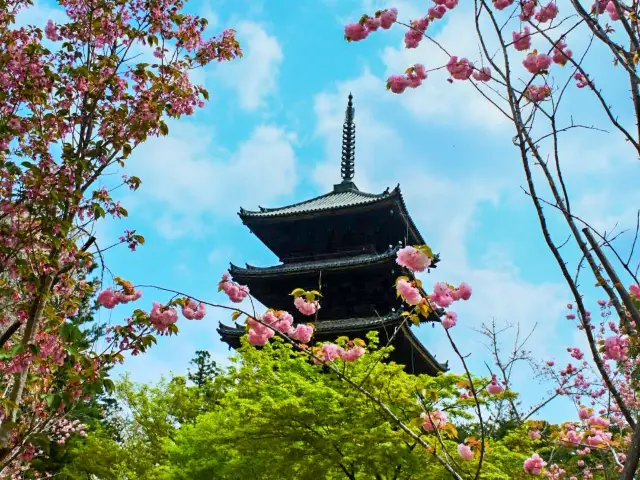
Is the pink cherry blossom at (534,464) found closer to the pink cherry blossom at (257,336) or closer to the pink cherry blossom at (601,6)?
the pink cherry blossom at (257,336)

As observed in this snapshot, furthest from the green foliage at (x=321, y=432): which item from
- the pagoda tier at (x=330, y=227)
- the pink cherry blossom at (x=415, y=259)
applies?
the pagoda tier at (x=330, y=227)

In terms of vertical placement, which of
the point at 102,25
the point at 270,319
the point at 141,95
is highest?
the point at 102,25

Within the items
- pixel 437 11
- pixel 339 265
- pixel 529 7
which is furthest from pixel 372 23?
pixel 339 265

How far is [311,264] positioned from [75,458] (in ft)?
32.8

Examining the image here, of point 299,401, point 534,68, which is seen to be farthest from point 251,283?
point 534,68

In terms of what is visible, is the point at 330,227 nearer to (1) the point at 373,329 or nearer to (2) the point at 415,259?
(1) the point at 373,329

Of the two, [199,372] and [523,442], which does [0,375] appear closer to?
[523,442]

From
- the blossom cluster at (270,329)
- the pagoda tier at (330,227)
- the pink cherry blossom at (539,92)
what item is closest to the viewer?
the pink cherry blossom at (539,92)

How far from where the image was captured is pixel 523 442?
10.3 m

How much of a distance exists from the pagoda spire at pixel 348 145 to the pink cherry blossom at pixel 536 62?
55.4 ft

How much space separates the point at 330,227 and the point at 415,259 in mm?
13800

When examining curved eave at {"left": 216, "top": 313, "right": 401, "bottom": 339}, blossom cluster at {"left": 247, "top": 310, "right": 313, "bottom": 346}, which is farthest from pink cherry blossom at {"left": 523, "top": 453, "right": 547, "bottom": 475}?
curved eave at {"left": 216, "top": 313, "right": 401, "bottom": 339}

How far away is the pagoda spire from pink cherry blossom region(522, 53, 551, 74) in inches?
664

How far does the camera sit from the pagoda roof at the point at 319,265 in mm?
14859
